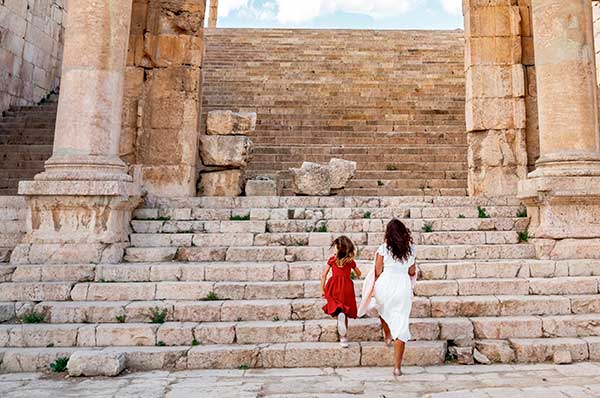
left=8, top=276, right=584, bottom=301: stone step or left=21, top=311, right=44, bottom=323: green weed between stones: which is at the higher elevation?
left=8, top=276, right=584, bottom=301: stone step

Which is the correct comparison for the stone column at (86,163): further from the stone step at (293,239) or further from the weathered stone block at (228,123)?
the weathered stone block at (228,123)

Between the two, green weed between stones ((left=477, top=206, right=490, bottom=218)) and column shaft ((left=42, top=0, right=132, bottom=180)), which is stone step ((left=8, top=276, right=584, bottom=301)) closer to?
column shaft ((left=42, top=0, right=132, bottom=180))

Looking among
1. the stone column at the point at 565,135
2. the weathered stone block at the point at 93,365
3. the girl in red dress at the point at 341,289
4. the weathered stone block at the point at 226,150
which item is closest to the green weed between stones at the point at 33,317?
the weathered stone block at the point at 93,365

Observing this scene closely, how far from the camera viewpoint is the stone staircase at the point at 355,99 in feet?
35.9

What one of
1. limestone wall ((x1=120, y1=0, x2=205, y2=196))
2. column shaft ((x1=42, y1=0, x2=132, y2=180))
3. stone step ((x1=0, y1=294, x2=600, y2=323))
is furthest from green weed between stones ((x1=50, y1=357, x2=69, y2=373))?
limestone wall ((x1=120, y1=0, x2=205, y2=196))

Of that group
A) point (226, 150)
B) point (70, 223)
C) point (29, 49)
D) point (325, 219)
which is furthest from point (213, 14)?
point (70, 223)

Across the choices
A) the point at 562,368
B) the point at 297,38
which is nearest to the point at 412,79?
the point at 297,38

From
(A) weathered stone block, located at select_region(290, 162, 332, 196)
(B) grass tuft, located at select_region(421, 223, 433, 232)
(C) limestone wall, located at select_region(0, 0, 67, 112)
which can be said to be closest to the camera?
(B) grass tuft, located at select_region(421, 223, 433, 232)

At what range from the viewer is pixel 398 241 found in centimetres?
431

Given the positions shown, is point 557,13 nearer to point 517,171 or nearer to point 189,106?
point 517,171

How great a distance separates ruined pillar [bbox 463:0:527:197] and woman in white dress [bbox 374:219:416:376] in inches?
213

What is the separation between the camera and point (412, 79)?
14688 millimetres

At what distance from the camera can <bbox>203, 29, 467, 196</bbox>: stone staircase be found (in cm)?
1094

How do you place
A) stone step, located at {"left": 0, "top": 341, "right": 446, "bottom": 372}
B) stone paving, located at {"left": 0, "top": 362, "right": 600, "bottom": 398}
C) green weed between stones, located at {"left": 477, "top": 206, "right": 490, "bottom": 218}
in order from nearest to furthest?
stone paving, located at {"left": 0, "top": 362, "right": 600, "bottom": 398}, stone step, located at {"left": 0, "top": 341, "right": 446, "bottom": 372}, green weed between stones, located at {"left": 477, "top": 206, "right": 490, "bottom": 218}
